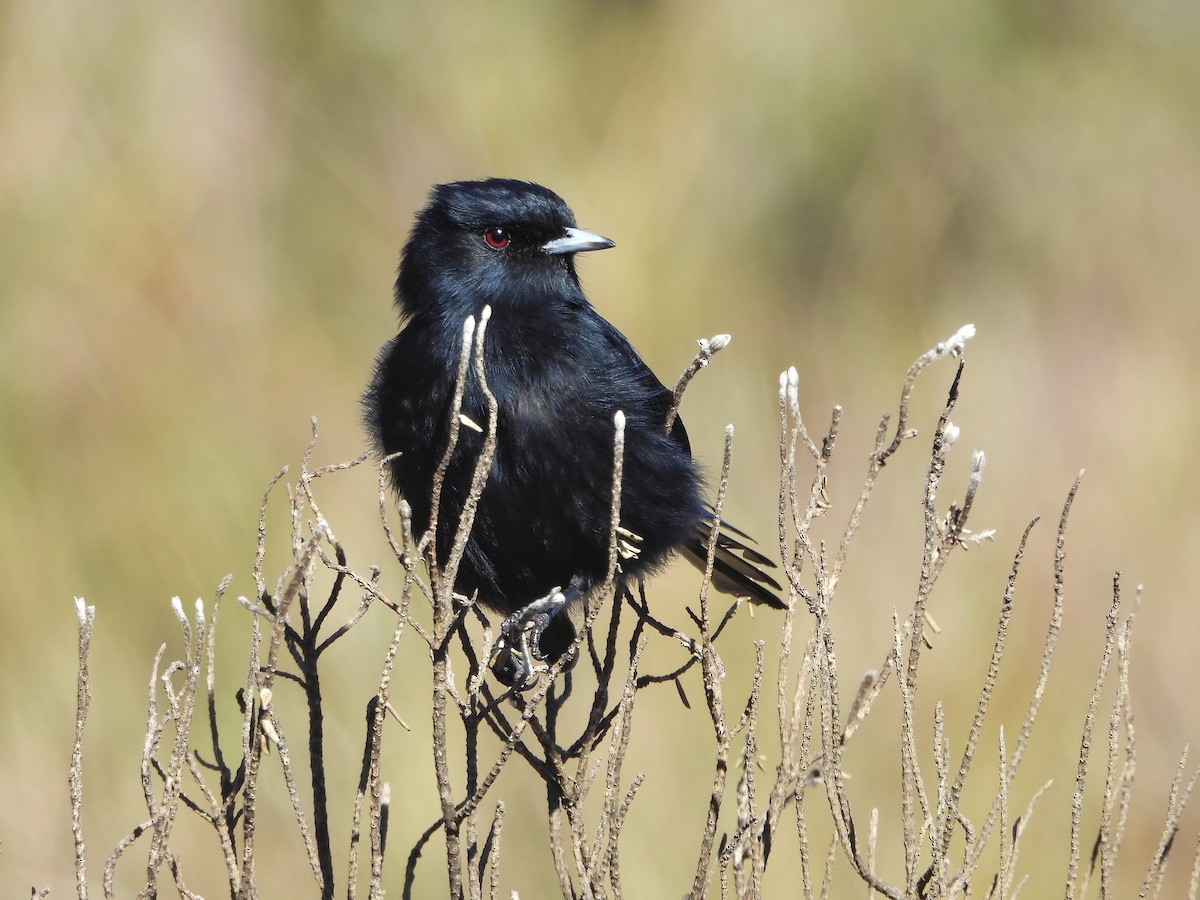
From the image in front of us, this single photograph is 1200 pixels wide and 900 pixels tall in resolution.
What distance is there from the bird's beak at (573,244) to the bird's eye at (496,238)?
0.12 m

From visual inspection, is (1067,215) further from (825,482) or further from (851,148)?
(825,482)

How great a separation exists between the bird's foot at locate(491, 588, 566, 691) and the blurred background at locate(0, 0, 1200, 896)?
173cm

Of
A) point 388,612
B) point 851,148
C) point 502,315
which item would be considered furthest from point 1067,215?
point 502,315

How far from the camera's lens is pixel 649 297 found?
271 inches

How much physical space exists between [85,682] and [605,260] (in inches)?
192

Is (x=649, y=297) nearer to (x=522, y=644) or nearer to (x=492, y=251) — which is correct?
(x=492, y=251)

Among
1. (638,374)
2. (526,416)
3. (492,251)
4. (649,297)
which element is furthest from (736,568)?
(649,297)

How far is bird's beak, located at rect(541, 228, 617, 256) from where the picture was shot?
13.6ft

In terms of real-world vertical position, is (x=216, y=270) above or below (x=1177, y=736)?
above

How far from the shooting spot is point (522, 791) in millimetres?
5375

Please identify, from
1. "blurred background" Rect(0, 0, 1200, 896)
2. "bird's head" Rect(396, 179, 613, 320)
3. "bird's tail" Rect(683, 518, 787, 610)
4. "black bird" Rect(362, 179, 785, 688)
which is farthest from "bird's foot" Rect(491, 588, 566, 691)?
"blurred background" Rect(0, 0, 1200, 896)

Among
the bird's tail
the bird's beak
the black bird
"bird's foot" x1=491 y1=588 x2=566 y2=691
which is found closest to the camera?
"bird's foot" x1=491 y1=588 x2=566 y2=691

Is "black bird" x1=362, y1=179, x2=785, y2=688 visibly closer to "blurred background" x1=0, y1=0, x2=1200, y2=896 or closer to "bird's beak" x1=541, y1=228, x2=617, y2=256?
"bird's beak" x1=541, y1=228, x2=617, y2=256

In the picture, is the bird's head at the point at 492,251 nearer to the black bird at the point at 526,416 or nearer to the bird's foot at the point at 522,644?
the black bird at the point at 526,416
